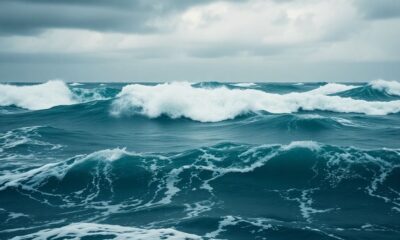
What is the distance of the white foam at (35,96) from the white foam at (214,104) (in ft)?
47.5

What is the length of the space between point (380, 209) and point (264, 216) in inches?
132

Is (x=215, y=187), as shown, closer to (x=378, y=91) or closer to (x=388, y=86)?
(x=378, y=91)

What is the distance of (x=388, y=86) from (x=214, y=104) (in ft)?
95.5

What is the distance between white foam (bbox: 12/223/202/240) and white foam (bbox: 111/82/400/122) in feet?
62.1

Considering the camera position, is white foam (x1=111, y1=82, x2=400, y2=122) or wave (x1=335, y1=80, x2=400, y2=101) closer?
white foam (x1=111, y1=82, x2=400, y2=122)

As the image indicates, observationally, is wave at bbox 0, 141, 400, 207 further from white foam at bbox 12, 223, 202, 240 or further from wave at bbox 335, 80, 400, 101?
wave at bbox 335, 80, 400, 101

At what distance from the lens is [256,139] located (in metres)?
20.0

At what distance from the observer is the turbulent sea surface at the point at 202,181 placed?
921 cm

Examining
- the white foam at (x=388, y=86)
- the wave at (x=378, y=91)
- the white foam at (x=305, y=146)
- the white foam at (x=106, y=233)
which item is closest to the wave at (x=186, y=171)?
the white foam at (x=305, y=146)

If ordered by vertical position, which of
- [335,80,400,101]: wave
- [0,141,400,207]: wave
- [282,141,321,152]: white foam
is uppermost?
[335,80,400,101]: wave

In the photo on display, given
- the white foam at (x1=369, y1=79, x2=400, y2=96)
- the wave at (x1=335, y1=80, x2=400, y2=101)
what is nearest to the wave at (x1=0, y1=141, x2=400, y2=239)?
the wave at (x1=335, y1=80, x2=400, y2=101)

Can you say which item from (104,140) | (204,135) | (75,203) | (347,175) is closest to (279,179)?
(347,175)

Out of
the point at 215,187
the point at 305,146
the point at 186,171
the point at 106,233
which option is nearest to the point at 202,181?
the point at 215,187

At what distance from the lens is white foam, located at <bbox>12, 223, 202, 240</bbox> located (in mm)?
8492
